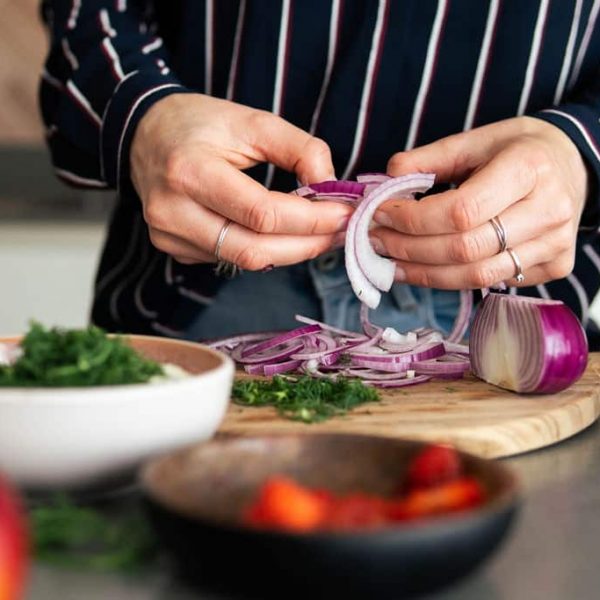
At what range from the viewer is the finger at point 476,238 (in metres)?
1.30

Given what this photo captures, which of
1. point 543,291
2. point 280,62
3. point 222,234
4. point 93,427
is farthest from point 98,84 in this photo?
point 93,427

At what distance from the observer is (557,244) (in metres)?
1.37

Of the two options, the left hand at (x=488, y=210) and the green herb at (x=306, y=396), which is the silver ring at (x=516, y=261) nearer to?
the left hand at (x=488, y=210)

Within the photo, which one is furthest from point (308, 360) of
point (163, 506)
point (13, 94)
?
point (13, 94)

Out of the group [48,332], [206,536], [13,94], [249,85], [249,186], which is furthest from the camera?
[13,94]

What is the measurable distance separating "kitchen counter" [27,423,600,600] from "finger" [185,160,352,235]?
43 cm

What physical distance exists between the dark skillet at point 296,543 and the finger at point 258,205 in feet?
1.73

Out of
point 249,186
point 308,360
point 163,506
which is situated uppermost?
point 249,186

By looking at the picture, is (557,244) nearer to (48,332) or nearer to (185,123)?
(185,123)

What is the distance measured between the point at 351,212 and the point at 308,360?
7.6 inches

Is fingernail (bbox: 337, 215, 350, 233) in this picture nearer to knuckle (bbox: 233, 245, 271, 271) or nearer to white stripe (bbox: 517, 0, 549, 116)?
knuckle (bbox: 233, 245, 271, 271)

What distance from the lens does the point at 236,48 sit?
159cm

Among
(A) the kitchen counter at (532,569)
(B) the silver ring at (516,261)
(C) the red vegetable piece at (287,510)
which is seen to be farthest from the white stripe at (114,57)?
(C) the red vegetable piece at (287,510)

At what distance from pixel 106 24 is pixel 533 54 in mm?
621
